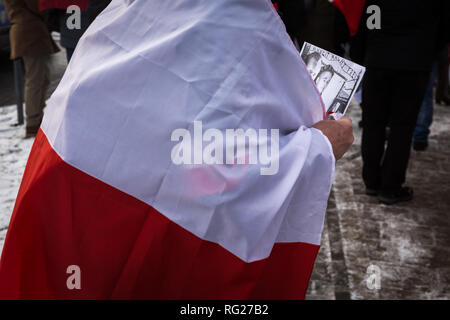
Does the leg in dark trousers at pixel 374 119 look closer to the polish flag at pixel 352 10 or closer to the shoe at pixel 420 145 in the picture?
the polish flag at pixel 352 10

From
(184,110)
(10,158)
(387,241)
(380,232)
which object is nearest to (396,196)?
(380,232)

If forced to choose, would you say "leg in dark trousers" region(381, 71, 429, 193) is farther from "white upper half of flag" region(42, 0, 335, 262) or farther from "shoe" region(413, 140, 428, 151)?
"white upper half of flag" region(42, 0, 335, 262)

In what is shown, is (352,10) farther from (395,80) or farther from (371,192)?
(371,192)

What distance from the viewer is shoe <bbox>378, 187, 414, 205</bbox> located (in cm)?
472

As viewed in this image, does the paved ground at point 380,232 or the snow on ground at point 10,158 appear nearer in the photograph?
the paved ground at point 380,232

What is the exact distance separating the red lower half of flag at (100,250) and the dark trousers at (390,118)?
3.06m

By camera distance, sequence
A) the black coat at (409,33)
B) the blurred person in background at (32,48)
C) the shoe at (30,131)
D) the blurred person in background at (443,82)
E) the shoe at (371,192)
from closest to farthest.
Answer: the black coat at (409,33) < the shoe at (371,192) < the blurred person in background at (32,48) < the shoe at (30,131) < the blurred person in background at (443,82)

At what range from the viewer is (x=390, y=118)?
183 inches

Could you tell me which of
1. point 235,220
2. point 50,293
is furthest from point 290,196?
point 50,293

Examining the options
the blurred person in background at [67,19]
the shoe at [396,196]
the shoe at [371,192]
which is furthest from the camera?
the shoe at [371,192]

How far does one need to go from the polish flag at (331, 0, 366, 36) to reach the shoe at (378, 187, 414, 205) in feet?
4.58

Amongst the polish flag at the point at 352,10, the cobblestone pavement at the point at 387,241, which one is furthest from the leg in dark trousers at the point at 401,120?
the polish flag at the point at 352,10

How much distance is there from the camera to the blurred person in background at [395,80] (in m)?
4.25
